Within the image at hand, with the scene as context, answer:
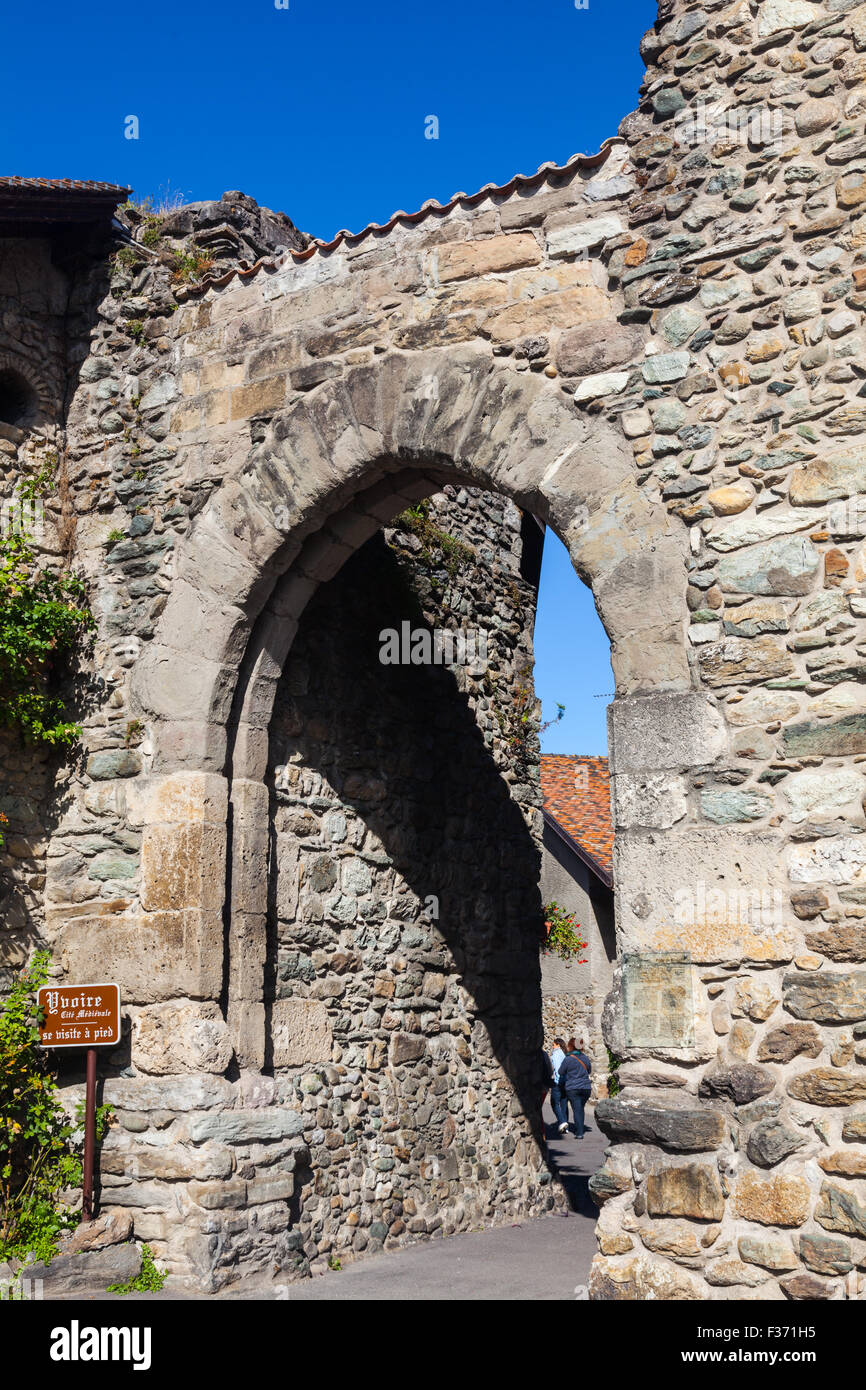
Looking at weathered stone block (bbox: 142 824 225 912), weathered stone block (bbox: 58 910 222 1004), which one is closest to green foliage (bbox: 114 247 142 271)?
weathered stone block (bbox: 142 824 225 912)

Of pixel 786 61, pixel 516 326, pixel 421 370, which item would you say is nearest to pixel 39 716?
pixel 421 370

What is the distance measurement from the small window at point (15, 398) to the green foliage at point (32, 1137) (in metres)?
2.93

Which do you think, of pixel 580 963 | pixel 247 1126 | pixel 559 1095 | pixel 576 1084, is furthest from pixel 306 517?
pixel 580 963

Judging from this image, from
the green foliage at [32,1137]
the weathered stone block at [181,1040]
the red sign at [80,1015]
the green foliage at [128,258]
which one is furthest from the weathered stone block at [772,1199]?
the green foliage at [128,258]

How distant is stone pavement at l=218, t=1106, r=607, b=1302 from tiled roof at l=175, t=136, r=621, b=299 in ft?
15.1

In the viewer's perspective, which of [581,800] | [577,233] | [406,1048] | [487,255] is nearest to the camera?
[577,233]

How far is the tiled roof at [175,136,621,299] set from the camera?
17.4 ft

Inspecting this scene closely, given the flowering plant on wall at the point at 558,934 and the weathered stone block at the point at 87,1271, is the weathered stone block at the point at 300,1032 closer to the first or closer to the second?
the weathered stone block at the point at 87,1271

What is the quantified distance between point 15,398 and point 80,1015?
3189 millimetres

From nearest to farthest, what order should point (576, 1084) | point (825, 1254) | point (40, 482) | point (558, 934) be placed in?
point (825, 1254) < point (40, 482) < point (558, 934) < point (576, 1084)

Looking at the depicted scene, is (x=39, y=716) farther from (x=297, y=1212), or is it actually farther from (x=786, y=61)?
(x=786, y=61)

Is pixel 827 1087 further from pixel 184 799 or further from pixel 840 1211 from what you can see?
pixel 184 799

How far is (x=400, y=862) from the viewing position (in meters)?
7.22

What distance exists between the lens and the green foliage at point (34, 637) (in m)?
6.17
